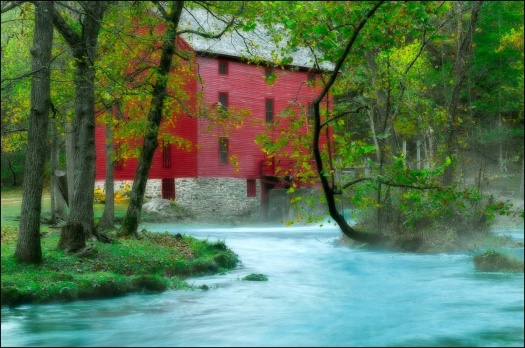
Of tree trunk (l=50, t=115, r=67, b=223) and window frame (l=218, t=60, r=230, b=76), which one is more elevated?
window frame (l=218, t=60, r=230, b=76)

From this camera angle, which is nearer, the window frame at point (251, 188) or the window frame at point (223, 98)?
the window frame at point (223, 98)

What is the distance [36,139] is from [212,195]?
2096 centimetres

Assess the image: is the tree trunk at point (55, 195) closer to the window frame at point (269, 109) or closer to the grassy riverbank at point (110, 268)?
the grassy riverbank at point (110, 268)

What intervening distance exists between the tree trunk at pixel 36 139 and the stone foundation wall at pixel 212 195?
20092mm

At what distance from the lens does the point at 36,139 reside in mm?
12500

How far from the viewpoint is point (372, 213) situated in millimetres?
20094

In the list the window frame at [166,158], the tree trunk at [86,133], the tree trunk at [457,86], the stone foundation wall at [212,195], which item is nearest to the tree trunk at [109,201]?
the tree trunk at [86,133]

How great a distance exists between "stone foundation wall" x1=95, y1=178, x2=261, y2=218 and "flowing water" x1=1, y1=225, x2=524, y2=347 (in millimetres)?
15888

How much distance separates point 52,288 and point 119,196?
23.2 metres

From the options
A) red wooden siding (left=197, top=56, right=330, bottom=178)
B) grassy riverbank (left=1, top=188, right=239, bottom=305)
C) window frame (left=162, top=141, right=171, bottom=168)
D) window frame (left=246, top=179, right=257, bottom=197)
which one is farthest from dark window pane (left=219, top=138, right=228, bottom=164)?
grassy riverbank (left=1, top=188, right=239, bottom=305)

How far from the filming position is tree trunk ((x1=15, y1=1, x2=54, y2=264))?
12469 millimetres

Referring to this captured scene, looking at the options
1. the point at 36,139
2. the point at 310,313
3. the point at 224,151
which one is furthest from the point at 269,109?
the point at 310,313

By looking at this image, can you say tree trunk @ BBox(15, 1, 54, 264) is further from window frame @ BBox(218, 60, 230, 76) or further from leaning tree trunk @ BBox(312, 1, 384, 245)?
window frame @ BBox(218, 60, 230, 76)

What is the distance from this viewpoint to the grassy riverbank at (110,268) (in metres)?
11.8
